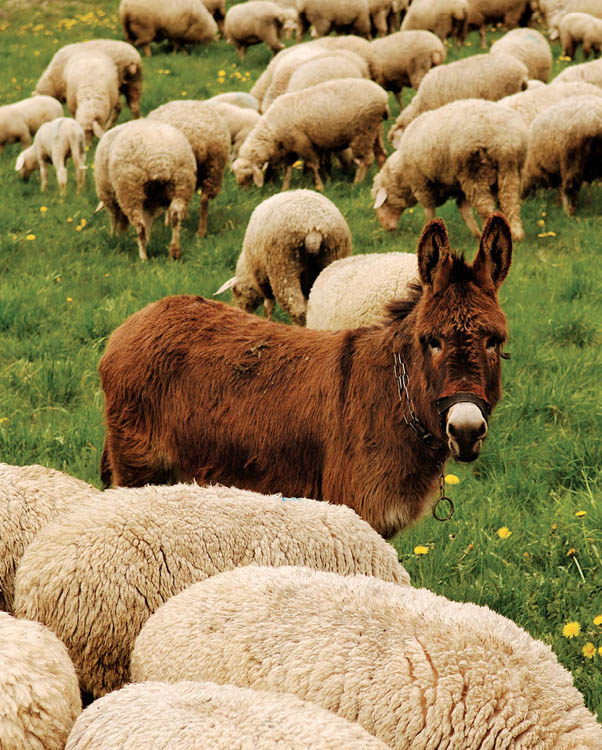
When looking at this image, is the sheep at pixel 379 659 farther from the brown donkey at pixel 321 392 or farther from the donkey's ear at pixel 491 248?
the donkey's ear at pixel 491 248

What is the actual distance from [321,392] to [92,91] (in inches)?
443

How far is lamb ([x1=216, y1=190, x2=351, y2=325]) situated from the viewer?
6848 millimetres

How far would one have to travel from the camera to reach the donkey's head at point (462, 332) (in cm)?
342

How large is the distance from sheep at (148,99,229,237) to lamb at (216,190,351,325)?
8.79ft

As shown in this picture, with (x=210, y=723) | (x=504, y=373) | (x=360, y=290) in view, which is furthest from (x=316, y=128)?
(x=210, y=723)

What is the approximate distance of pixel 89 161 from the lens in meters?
12.8

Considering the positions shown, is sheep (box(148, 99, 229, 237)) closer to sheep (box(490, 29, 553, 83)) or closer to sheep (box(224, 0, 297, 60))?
sheep (box(490, 29, 553, 83))

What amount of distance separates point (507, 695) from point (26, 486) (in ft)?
7.47

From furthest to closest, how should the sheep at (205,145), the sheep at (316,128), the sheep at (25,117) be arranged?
the sheep at (25,117) < the sheep at (316,128) < the sheep at (205,145)

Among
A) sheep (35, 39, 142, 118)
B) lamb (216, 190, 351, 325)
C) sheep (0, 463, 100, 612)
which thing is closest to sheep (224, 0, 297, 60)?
sheep (35, 39, 142, 118)

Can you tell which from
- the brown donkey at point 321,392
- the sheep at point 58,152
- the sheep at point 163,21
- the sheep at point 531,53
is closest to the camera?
the brown donkey at point 321,392

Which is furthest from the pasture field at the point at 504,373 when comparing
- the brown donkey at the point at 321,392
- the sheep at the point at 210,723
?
the sheep at the point at 210,723

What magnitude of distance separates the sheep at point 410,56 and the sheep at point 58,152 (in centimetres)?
569

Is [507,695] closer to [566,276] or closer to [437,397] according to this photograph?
[437,397]
